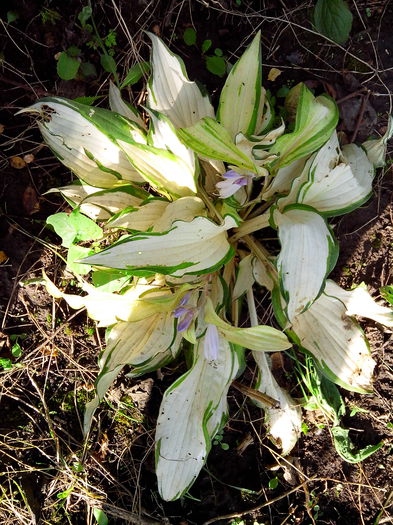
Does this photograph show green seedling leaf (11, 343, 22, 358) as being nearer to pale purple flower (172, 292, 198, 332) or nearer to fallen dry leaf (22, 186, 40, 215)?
fallen dry leaf (22, 186, 40, 215)

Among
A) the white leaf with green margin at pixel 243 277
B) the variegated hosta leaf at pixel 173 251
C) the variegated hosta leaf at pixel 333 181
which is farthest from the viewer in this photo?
the white leaf with green margin at pixel 243 277

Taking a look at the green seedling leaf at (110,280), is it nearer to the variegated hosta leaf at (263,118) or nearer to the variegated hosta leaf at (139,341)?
the variegated hosta leaf at (139,341)

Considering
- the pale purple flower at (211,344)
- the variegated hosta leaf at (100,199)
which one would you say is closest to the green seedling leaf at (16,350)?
the variegated hosta leaf at (100,199)

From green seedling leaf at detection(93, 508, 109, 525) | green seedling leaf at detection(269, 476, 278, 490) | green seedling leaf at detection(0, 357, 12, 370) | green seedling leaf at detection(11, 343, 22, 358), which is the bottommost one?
green seedling leaf at detection(93, 508, 109, 525)

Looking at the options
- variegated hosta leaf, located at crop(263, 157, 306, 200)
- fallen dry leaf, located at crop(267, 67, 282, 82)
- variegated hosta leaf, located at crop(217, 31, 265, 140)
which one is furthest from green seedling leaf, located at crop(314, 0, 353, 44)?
variegated hosta leaf, located at crop(263, 157, 306, 200)

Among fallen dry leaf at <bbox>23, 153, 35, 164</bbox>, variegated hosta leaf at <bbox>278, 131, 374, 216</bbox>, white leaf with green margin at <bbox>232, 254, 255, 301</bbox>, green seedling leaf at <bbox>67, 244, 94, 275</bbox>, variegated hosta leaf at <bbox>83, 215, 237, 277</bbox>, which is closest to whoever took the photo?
variegated hosta leaf at <bbox>83, 215, 237, 277</bbox>
